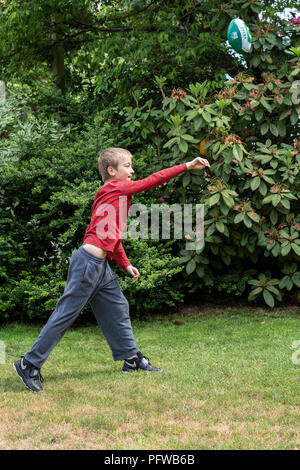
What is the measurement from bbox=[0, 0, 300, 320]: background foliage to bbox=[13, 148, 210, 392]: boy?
5.69 feet

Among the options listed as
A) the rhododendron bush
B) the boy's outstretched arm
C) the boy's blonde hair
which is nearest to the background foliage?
the rhododendron bush

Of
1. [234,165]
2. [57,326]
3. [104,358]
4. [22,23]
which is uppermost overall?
[22,23]

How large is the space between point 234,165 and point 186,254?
1156 mm

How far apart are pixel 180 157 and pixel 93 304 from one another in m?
2.73

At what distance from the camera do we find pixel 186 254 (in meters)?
6.66

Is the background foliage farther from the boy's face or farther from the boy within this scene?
the boy's face

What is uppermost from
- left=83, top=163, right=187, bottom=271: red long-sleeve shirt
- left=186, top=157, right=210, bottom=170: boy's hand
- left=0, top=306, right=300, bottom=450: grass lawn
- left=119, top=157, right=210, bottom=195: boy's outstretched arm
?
left=186, top=157, right=210, bottom=170: boy's hand

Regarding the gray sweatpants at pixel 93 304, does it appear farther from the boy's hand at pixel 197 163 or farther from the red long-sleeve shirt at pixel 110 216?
the boy's hand at pixel 197 163

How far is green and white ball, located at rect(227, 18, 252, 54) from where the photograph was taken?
626cm

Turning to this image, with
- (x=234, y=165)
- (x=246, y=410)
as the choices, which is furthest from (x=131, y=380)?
(x=234, y=165)

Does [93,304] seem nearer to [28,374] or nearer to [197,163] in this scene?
[28,374]

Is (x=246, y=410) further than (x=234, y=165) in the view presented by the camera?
No

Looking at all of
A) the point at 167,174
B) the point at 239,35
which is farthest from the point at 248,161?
the point at 167,174

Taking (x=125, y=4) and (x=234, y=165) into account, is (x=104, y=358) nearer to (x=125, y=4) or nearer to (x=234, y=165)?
(x=234, y=165)
